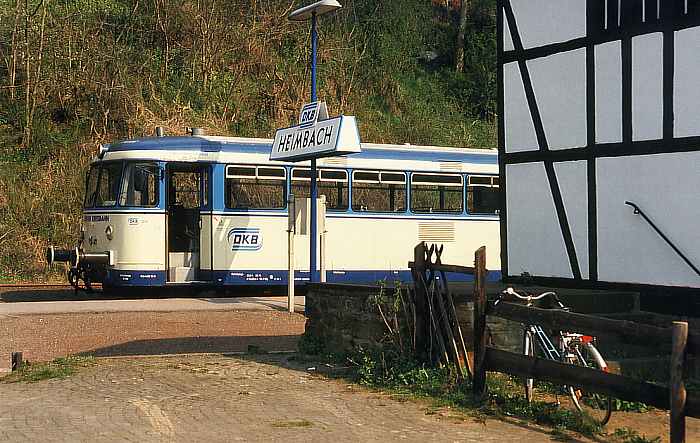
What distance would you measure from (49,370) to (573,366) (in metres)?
5.71

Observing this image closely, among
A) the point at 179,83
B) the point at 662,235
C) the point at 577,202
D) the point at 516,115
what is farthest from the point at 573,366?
the point at 179,83

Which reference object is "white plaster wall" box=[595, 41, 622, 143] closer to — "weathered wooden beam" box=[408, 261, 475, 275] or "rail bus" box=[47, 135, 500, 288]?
"weathered wooden beam" box=[408, 261, 475, 275]

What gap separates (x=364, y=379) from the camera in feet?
33.2

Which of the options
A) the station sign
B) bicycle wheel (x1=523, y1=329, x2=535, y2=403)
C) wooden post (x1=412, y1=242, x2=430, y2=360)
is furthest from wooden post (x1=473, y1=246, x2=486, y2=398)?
the station sign

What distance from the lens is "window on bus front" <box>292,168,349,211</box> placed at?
827 inches

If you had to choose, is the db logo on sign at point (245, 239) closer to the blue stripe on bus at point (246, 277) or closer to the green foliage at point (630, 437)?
the blue stripe on bus at point (246, 277)

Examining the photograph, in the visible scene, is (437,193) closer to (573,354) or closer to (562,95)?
(562,95)

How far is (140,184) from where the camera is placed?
782 inches

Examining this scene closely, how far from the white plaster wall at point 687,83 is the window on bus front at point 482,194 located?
12.0 m

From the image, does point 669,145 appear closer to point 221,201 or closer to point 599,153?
point 599,153

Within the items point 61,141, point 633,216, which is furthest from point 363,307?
point 61,141

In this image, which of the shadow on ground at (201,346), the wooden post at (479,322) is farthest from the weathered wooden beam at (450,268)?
the shadow on ground at (201,346)

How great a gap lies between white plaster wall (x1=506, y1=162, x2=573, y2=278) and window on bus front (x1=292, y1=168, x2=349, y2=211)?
8577mm

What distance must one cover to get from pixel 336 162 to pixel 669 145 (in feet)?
36.4
